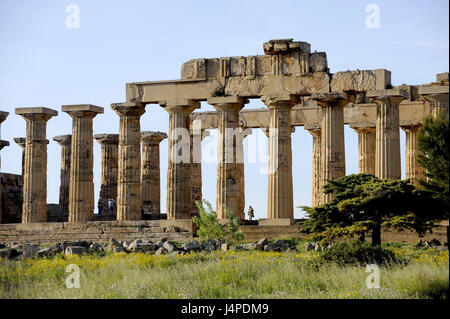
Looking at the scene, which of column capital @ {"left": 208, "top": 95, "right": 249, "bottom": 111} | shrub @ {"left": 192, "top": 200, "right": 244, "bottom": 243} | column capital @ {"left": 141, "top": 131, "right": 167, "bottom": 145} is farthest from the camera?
column capital @ {"left": 141, "top": 131, "right": 167, "bottom": 145}

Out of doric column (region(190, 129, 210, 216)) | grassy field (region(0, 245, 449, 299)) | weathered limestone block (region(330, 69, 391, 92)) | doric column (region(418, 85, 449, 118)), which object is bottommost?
grassy field (region(0, 245, 449, 299))

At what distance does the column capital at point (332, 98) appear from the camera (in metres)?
40.0

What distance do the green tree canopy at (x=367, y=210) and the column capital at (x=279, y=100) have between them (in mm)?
11030

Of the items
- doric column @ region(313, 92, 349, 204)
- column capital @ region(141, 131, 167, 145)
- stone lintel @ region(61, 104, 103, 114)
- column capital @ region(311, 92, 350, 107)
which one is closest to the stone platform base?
stone lintel @ region(61, 104, 103, 114)

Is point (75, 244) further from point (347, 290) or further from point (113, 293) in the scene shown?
point (347, 290)

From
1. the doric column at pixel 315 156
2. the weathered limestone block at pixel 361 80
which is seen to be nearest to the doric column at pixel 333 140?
the weathered limestone block at pixel 361 80

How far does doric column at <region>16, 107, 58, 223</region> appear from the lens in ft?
152

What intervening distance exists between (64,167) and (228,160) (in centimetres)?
1612

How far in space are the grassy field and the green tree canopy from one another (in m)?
1.07

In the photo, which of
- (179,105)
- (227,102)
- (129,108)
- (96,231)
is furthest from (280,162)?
(96,231)

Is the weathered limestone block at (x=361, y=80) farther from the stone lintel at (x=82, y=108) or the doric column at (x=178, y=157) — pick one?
the stone lintel at (x=82, y=108)

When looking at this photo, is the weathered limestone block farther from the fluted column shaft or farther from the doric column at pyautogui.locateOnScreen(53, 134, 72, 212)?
the doric column at pyautogui.locateOnScreen(53, 134, 72, 212)

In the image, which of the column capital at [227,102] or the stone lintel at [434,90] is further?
the column capital at [227,102]

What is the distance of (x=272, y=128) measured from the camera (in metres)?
41.8
